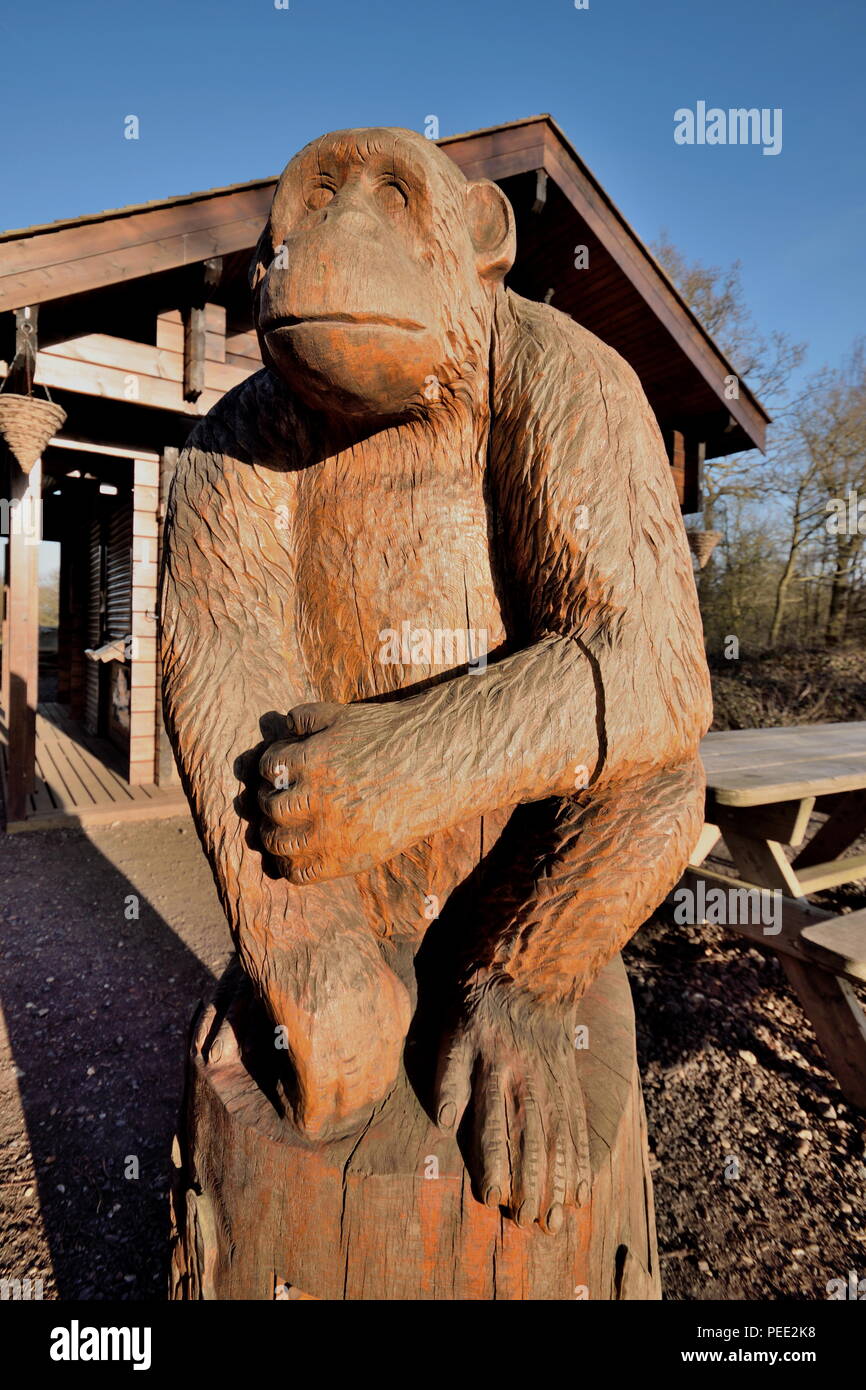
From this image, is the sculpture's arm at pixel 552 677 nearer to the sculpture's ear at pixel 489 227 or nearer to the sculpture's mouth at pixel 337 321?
the sculpture's ear at pixel 489 227

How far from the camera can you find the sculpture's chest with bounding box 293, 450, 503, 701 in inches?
42.8

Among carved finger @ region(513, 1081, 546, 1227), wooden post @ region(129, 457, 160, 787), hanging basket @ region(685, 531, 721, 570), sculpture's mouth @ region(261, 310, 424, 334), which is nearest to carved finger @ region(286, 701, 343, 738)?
Answer: sculpture's mouth @ region(261, 310, 424, 334)

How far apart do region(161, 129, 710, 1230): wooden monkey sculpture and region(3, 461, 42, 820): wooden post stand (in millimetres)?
4136

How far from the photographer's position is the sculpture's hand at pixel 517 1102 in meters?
0.95

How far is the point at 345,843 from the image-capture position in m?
0.89

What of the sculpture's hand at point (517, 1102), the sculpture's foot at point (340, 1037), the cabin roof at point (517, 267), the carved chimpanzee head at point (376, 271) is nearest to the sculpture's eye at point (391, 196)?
the carved chimpanzee head at point (376, 271)

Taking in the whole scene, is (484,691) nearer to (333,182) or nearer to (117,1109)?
(333,182)

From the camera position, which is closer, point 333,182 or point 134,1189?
point 333,182

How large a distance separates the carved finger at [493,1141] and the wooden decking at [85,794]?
4550 mm

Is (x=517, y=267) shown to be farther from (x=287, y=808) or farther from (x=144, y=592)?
(x=287, y=808)

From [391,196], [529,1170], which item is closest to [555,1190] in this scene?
[529,1170]

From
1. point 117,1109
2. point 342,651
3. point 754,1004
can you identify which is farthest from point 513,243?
point 754,1004

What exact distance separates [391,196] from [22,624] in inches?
183

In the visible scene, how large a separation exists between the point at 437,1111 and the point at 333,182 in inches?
50.8
